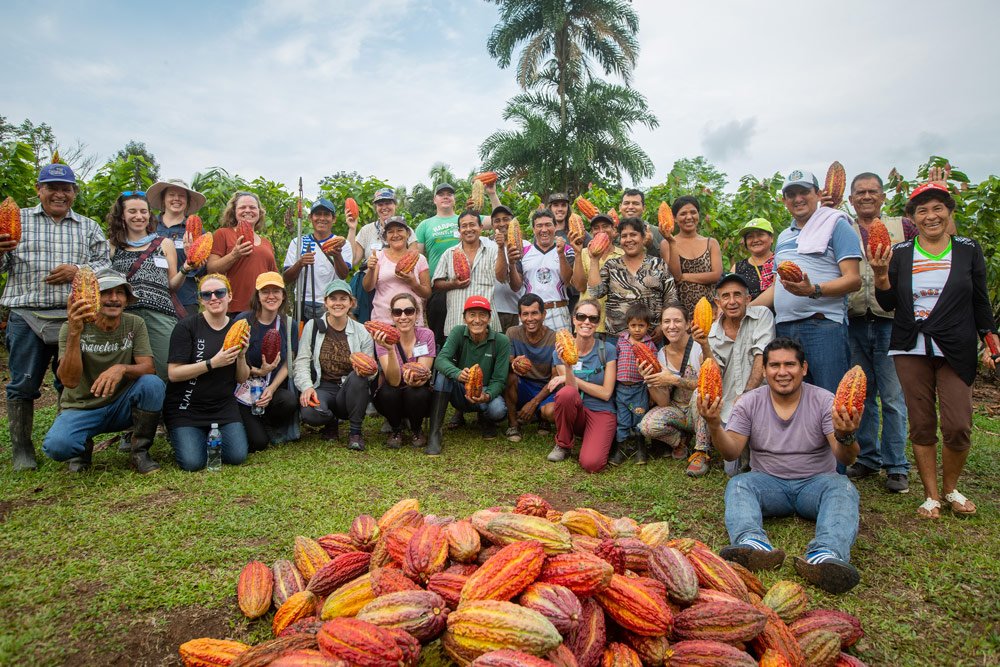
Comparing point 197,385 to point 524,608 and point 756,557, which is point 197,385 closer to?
point 524,608

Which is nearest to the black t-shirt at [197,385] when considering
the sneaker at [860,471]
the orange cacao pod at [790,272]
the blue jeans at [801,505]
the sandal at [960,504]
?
the blue jeans at [801,505]

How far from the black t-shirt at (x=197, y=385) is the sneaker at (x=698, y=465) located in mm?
4619

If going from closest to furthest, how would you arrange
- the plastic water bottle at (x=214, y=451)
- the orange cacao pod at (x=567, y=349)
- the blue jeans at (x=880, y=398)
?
the blue jeans at (x=880, y=398) < the plastic water bottle at (x=214, y=451) < the orange cacao pod at (x=567, y=349)

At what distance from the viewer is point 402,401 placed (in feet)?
23.8

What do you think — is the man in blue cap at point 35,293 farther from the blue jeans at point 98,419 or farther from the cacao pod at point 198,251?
the cacao pod at point 198,251

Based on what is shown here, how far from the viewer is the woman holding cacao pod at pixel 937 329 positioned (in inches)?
190

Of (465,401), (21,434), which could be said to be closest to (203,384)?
(21,434)

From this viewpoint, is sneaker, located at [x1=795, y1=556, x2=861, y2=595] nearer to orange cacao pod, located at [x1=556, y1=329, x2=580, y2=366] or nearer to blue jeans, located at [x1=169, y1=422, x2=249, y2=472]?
orange cacao pod, located at [x1=556, y1=329, x2=580, y2=366]

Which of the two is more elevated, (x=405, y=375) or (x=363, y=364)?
(x=363, y=364)

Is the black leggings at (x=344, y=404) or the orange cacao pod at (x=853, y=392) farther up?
the orange cacao pod at (x=853, y=392)

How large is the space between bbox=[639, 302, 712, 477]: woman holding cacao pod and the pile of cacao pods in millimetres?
2976

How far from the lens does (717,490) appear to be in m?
5.68

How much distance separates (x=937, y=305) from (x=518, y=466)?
395cm

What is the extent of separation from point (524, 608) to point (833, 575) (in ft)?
7.13
